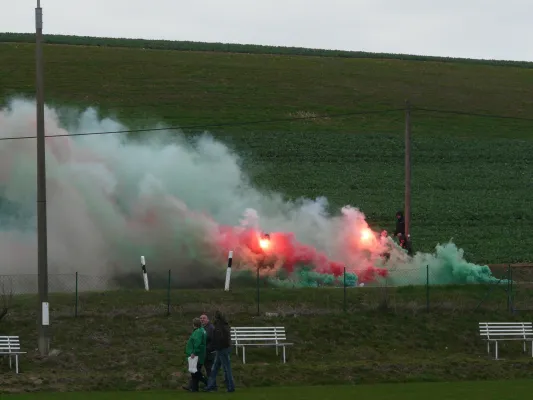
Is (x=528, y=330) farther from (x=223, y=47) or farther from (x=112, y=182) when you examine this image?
(x=223, y=47)

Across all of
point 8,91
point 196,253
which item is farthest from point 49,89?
point 196,253

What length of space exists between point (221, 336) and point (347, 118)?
55338mm

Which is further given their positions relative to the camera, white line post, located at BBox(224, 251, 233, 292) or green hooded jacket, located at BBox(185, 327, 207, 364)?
white line post, located at BBox(224, 251, 233, 292)

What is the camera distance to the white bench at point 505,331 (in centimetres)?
3756

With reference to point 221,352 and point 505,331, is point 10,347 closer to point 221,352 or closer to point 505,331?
point 221,352

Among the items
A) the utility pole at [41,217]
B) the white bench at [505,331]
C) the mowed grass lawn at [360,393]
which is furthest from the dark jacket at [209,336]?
the white bench at [505,331]

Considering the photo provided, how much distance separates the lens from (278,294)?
40812 mm

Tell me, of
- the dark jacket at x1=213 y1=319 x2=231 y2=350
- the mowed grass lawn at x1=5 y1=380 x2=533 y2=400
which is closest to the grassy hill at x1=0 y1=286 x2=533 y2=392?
the mowed grass lawn at x1=5 y1=380 x2=533 y2=400

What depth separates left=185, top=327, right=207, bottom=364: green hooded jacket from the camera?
95.7 feet

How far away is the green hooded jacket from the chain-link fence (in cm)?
851

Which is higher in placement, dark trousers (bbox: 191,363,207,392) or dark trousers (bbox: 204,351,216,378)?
dark trousers (bbox: 204,351,216,378)

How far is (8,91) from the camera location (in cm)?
7669

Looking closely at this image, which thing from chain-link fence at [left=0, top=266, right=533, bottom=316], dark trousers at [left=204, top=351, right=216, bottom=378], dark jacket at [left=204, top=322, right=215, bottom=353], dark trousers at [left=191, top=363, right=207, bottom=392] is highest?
chain-link fence at [left=0, top=266, right=533, bottom=316]

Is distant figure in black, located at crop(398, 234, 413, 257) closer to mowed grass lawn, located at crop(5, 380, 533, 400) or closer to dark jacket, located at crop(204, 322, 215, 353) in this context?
mowed grass lawn, located at crop(5, 380, 533, 400)
